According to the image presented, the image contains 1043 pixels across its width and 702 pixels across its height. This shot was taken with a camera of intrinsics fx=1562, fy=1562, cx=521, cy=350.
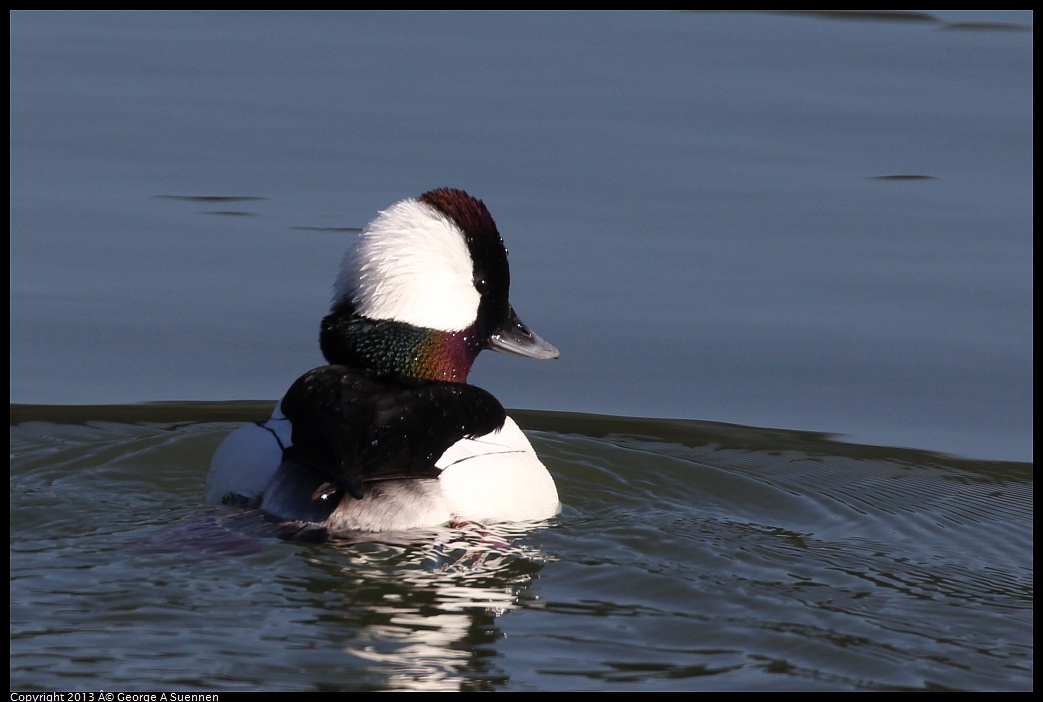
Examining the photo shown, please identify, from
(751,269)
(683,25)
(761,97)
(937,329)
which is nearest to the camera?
Result: (937,329)

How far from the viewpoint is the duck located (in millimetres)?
5320

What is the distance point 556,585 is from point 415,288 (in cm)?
151

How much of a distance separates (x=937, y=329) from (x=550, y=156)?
10.1 ft

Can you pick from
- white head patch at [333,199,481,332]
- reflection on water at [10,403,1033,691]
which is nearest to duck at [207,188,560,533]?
white head patch at [333,199,481,332]

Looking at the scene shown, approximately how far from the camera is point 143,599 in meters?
4.73

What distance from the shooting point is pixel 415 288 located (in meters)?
6.09

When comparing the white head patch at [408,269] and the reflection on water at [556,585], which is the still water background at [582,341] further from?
the white head patch at [408,269]


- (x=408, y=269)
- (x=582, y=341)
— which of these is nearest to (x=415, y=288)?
(x=408, y=269)

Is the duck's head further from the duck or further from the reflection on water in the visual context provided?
the reflection on water

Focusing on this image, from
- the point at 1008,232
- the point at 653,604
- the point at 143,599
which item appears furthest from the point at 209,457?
the point at 1008,232

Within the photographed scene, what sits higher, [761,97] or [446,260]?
[761,97]

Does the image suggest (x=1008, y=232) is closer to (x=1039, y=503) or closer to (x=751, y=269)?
(x=751, y=269)

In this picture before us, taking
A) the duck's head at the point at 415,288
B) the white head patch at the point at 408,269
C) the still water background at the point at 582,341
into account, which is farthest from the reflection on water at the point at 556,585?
the white head patch at the point at 408,269

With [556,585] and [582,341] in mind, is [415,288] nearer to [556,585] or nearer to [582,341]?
[556,585]
